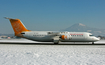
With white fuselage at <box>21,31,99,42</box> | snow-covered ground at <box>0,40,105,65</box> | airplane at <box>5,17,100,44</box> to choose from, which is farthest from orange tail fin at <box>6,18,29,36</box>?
snow-covered ground at <box>0,40,105,65</box>

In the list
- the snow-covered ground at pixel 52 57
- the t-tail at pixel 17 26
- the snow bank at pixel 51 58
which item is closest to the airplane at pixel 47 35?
the t-tail at pixel 17 26

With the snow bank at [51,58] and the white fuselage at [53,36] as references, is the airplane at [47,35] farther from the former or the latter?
the snow bank at [51,58]

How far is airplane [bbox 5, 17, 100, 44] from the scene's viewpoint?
124 ft

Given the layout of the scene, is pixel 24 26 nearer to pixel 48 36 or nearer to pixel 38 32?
pixel 38 32

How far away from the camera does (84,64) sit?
35.1ft

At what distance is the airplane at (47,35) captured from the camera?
3775cm

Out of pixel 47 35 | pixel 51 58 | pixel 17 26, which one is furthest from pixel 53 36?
pixel 51 58

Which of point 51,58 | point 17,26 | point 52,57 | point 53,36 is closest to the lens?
point 51,58

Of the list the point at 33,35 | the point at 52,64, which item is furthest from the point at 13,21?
the point at 52,64

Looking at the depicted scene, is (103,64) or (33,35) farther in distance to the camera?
(33,35)

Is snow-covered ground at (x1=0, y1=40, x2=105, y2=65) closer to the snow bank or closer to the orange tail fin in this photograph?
the snow bank

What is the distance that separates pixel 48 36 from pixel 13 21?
1199 centimetres

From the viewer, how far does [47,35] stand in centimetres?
3819

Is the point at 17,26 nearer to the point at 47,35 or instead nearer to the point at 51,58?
the point at 47,35
